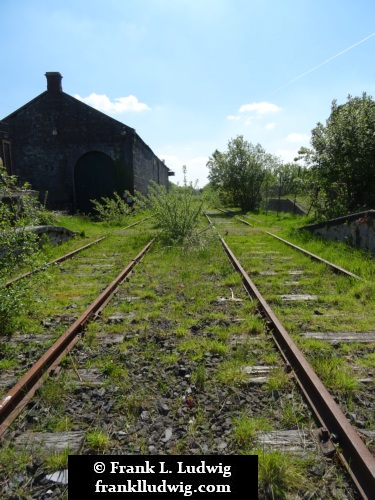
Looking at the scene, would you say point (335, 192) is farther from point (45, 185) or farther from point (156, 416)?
point (45, 185)

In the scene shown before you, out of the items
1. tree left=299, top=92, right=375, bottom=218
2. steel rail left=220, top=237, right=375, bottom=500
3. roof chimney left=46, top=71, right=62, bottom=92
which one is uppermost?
roof chimney left=46, top=71, right=62, bottom=92

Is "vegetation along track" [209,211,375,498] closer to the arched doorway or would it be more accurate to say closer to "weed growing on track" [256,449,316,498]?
"weed growing on track" [256,449,316,498]

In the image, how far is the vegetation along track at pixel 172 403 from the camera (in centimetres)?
201

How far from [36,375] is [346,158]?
1099cm

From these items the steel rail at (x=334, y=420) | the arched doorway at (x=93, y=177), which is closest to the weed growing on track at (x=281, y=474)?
the steel rail at (x=334, y=420)

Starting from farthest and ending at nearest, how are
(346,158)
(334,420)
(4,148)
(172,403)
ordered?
(4,148) < (346,158) < (172,403) < (334,420)

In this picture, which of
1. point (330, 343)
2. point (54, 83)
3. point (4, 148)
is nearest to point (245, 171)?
point (54, 83)

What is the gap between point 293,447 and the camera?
7.06 ft

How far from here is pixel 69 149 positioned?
67.2 feet

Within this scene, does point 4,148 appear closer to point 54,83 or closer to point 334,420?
point 54,83

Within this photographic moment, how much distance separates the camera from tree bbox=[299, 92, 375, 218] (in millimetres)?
10633

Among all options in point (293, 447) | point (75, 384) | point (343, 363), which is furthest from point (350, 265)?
point (75, 384)

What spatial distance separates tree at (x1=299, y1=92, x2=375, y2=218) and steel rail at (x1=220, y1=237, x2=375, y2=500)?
8.91 metres

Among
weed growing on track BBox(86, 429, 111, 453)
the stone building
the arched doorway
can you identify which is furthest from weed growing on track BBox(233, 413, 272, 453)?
the arched doorway
